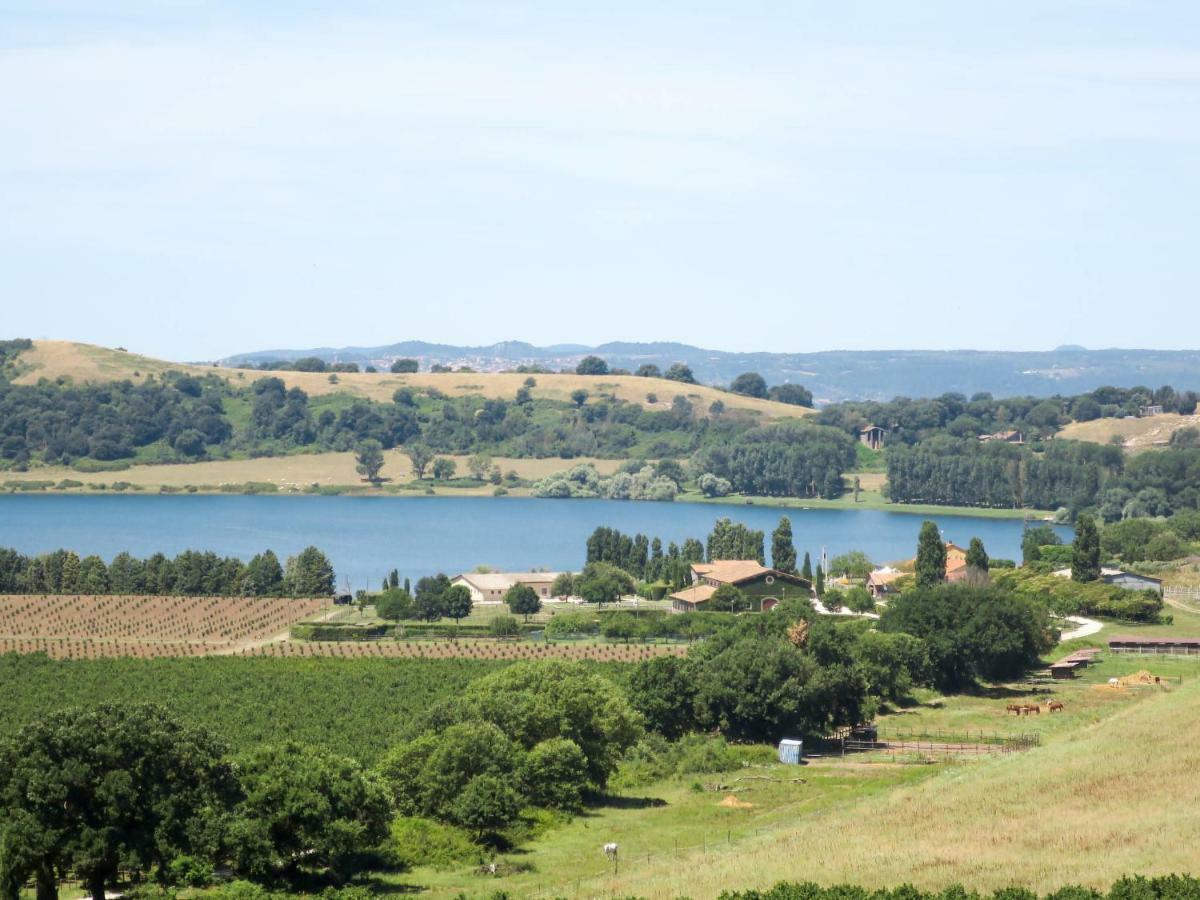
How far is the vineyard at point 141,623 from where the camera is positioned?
212 ft

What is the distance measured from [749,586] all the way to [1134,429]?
117639 mm

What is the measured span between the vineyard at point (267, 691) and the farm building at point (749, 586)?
18.7 m

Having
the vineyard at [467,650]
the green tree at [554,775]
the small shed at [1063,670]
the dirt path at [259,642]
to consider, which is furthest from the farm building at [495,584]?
the green tree at [554,775]

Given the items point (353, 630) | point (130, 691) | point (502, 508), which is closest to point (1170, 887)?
point (130, 691)

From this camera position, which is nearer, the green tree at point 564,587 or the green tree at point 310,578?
the green tree at point 310,578

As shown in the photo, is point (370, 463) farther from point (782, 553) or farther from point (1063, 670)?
point (1063, 670)

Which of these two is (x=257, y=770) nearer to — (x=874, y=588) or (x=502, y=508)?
(x=874, y=588)

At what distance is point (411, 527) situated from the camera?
443 ft

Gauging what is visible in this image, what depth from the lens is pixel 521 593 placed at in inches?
2921

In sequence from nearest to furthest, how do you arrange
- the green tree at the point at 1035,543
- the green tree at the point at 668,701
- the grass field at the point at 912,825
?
the grass field at the point at 912,825
the green tree at the point at 668,701
the green tree at the point at 1035,543

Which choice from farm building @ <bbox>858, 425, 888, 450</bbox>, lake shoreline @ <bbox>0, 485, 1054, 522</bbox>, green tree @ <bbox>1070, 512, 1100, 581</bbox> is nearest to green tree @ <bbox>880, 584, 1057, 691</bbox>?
green tree @ <bbox>1070, 512, 1100, 581</bbox>

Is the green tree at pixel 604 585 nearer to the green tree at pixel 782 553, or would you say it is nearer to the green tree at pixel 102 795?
the green tree at pixel 782 553

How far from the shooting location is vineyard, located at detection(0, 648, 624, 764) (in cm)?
4428

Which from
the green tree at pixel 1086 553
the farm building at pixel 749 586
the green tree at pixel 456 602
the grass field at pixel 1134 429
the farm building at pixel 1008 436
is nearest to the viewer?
the green tree at pixel 456 602
